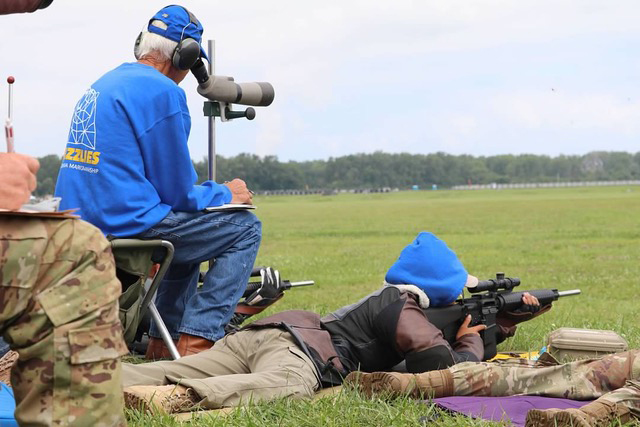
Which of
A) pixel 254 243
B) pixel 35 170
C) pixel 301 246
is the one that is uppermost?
pixel 35 170

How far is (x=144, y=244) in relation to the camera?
15.9 feet

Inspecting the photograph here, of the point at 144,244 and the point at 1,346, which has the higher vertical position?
the point at 144,244

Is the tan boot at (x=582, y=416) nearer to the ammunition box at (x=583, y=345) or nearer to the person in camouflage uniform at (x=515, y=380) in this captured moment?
the person in camouflage uniform at (x=515, y=380)

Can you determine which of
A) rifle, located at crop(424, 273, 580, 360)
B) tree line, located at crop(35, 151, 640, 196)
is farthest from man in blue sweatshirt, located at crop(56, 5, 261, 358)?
tree line, located at crop(35, 151, 640, 196)

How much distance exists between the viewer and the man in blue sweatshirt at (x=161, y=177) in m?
5.18

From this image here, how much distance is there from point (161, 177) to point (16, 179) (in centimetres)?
271

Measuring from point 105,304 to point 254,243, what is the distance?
3063 mm

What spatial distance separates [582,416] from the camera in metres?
3.65

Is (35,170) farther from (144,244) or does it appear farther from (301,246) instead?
(301,246)

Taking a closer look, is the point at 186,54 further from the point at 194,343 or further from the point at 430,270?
the point at 430,270

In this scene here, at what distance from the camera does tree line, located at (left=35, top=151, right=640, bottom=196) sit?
142875 millimetres

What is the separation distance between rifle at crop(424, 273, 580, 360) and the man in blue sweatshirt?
1.15 meters

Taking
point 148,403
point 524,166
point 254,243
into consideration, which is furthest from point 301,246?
point 524,166

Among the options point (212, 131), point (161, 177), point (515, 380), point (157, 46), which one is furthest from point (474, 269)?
point (515, 380)
